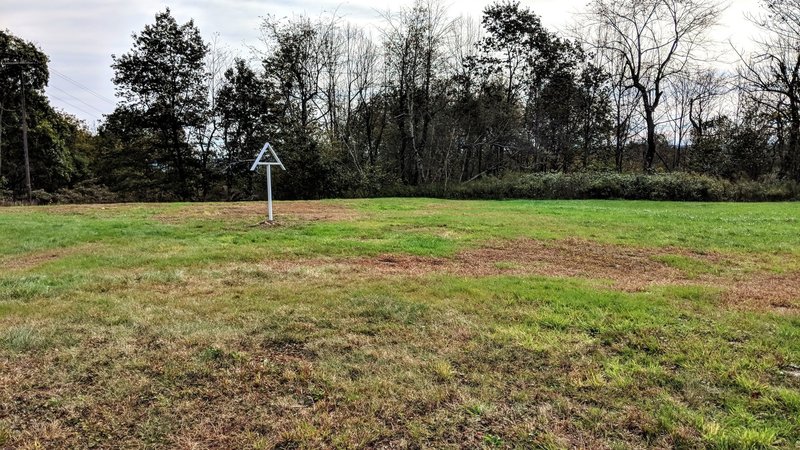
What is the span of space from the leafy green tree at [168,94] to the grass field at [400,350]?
22.0 metres

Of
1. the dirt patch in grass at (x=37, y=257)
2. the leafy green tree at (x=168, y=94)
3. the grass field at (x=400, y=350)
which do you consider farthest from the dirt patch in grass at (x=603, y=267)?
the leafy green tree at (x=168, y=94)

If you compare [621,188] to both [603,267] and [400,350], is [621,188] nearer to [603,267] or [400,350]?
[603,267]

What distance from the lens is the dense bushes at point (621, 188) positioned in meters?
18.2

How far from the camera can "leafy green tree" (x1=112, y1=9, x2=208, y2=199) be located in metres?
25.9

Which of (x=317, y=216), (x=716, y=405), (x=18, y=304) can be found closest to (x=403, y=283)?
(x=716, y=405)

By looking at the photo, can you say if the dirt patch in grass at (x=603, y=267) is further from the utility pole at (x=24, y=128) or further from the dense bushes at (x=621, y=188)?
the utility pole at (x=24, y=128)

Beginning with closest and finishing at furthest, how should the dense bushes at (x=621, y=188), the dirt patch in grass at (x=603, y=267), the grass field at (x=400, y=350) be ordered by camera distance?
the grass field at (x=400, y=350)
the dirt patch in grass at (x=603, y=267)
the dense bushes at (x=621, y=188)

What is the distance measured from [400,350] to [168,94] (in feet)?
91.3

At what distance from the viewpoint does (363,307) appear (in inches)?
160

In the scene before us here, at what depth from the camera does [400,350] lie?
10.5 ft

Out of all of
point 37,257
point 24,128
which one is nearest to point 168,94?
point 24,128

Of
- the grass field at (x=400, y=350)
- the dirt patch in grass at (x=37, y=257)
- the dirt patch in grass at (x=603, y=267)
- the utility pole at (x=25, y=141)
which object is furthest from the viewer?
the utility pole at (x=25, y=141)

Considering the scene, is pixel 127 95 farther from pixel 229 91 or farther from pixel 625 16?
pixel 625 16

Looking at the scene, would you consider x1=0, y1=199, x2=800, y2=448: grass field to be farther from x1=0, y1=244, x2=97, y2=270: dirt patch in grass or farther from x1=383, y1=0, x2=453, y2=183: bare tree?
x1=383, y1=0, x2=453, y2=183: bare tree
